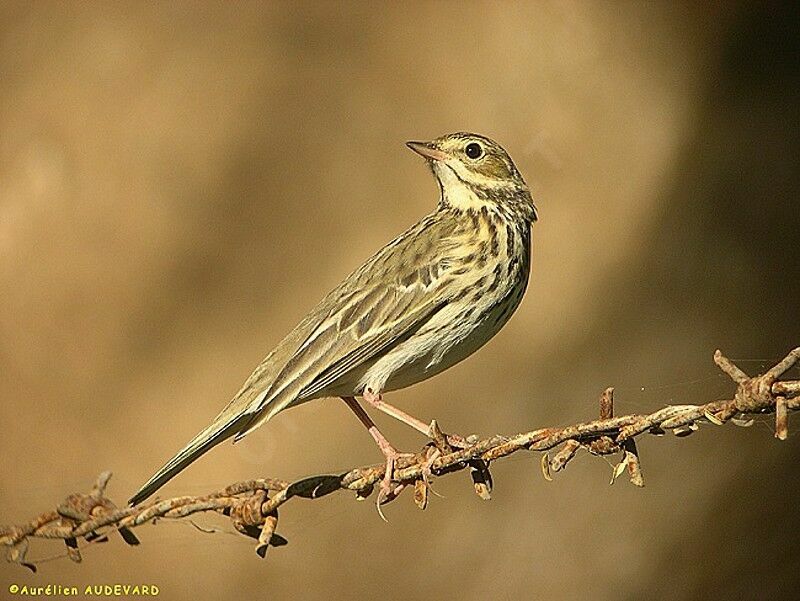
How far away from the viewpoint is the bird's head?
595 centimetres

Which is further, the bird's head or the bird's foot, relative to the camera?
the bird's head

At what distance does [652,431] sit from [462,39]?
20.6 feet

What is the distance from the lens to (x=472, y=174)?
597 cm

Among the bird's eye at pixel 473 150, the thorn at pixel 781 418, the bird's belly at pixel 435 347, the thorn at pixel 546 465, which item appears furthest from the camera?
the bird's eye at pixel 473 150

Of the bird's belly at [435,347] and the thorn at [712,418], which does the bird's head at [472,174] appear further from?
the thorn at [712,418]

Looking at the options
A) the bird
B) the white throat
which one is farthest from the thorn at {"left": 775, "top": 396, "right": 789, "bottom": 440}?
the white throat

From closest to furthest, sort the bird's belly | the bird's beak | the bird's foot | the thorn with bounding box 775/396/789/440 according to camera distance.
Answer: the thorn with bounding box 775/396/789/440 < the bird's foot < the bird's belly < the bird's beak

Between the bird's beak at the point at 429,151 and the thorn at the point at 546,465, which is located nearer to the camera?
the thorn at the point at 546,465

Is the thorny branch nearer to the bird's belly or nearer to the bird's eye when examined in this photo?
the bird's belly

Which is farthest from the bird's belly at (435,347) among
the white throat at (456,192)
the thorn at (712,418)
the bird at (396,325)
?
the thorn at (712,418)

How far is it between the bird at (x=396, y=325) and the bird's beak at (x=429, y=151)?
16.5 inches

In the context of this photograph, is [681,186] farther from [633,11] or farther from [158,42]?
[158,42]

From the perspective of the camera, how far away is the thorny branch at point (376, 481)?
346 centimetres

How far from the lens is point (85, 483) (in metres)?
8.46
